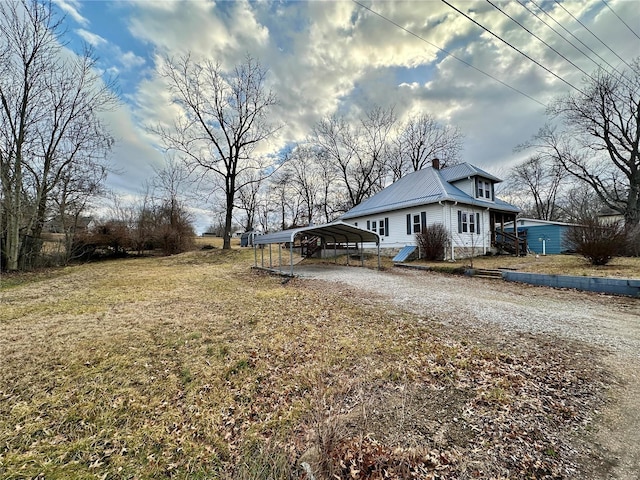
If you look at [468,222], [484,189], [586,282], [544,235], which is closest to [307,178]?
[484,189]

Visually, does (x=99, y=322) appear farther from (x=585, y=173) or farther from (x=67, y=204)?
(x=585, y=173)

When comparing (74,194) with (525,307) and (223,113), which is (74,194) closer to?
(223,113)

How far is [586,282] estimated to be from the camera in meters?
7.54

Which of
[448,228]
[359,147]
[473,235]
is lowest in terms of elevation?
[473,235]

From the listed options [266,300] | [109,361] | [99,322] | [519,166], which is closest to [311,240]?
[266,300]

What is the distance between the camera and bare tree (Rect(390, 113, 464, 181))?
2722 centimetres

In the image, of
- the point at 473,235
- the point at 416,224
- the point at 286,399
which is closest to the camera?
the point at 286,399

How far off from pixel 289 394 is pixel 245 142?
69.8 ft

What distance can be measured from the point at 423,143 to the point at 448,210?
1643 centimetres

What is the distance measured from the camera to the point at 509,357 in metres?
3.65

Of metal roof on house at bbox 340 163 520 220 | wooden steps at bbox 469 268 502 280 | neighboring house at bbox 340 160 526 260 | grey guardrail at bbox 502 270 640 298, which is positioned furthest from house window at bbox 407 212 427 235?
grey guardrail at bbox 502 270 640 298

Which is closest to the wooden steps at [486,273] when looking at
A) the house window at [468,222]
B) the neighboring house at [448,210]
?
the neighboring house at [448,210]

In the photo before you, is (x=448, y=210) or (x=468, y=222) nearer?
(x=448, y=210)

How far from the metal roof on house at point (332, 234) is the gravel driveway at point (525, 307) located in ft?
10.8
